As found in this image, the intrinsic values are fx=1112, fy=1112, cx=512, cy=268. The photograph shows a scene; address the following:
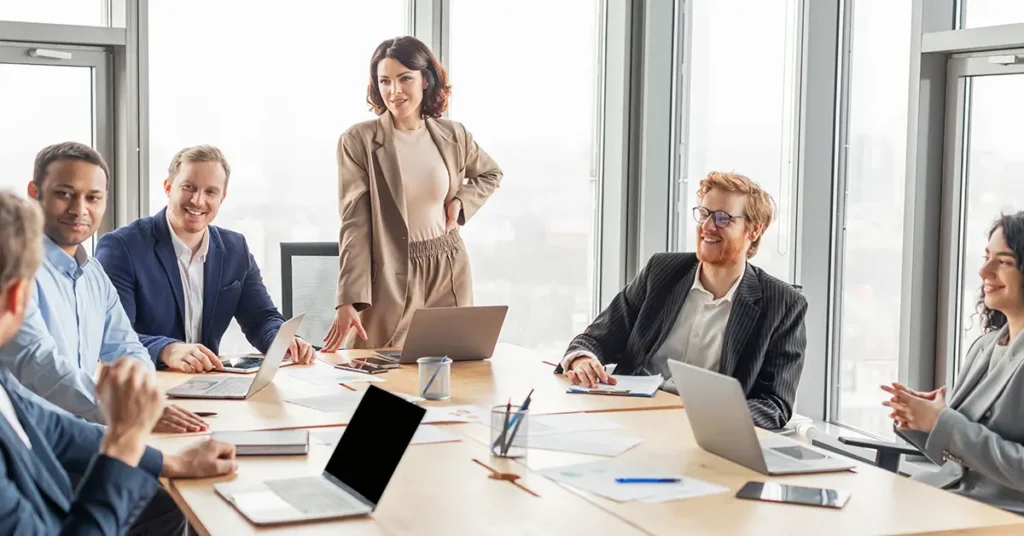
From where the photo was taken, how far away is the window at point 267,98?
507 cm

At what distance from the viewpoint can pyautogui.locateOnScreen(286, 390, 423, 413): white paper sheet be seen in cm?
281

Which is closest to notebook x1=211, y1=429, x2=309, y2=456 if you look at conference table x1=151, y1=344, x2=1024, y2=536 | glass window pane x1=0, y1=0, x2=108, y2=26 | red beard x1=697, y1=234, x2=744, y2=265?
conference table x1=151, y1=344, x2=1024, y2=536

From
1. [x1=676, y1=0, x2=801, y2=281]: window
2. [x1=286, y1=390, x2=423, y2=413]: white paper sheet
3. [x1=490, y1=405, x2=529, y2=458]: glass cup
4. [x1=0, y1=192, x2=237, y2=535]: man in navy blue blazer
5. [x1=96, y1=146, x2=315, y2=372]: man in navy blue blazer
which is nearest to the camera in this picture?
[x1=0, y1=192, x2=237, y2=535]: man in navy blue blazer

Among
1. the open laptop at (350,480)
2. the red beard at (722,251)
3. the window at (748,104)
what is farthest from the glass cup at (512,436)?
the window at (748,104)

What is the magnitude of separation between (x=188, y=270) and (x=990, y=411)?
248 centimetres

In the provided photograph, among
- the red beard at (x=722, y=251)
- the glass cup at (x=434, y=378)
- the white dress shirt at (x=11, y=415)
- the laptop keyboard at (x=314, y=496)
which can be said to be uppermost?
the red beard at (x=722, y=251)

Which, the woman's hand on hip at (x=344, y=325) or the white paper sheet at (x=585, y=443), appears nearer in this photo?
the white paper sheet at (x=585, y=443)

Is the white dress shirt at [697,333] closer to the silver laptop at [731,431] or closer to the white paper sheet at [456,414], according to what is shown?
the white paper sheet at [456,414]

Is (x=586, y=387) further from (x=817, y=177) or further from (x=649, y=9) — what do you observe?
(x=649, y=9)

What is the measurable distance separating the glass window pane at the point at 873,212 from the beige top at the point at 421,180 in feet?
5.42

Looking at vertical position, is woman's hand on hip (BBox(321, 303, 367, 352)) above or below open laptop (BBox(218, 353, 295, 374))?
above

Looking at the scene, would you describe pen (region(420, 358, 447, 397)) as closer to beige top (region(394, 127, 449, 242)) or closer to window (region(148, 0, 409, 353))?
beige top (region(394, 127, 449, 242))

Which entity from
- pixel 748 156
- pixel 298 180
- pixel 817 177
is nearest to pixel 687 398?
pixel 817 177

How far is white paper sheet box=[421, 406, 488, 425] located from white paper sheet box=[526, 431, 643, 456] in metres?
0.25
